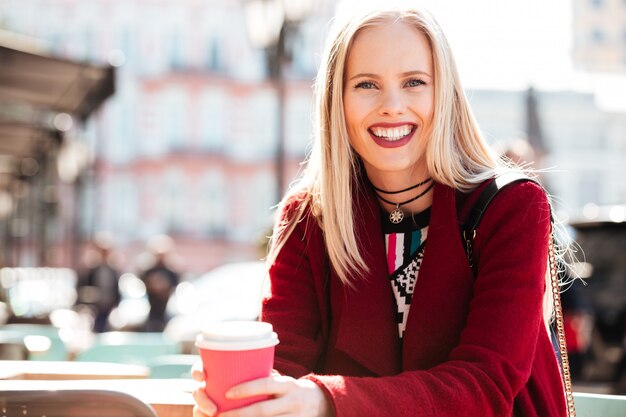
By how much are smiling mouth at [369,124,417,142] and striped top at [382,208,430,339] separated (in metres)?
0.18

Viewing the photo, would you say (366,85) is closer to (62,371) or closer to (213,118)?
(62,371)

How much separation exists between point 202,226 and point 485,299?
41.2 metres

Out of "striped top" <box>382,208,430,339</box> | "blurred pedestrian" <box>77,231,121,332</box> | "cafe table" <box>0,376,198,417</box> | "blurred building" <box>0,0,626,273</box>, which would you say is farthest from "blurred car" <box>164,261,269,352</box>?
"blurred building" <box>0,0,626,273</box>

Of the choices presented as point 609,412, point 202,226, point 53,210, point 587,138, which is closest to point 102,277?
point 53,210

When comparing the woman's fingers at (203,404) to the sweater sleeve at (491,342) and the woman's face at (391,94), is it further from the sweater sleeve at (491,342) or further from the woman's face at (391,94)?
the woman's face at (391,94)

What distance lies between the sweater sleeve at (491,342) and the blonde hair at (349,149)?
17 centimetres

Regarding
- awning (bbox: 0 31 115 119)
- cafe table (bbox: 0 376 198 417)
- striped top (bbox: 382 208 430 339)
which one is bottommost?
cafe table (bbox: 0 376 198 417)

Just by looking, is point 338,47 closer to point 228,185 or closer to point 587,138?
point 228,185

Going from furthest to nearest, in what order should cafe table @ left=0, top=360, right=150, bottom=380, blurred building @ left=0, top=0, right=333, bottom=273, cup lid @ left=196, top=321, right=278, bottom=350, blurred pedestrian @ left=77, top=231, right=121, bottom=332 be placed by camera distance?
blurred building @ left=0, top=0, right=333, bottom=273 → blurred pedestrian @ left=77, top=231, right=121, bottom=332 → cafe table @ left=0, top=360, right=150, bottom=380 → cup lid @ left=196, top=321, right=278, bottom=350

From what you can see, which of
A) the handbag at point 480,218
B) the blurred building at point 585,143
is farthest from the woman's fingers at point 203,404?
the blurred building at point 585,143

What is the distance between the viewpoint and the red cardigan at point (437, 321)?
1.59 metres

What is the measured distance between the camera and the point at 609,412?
7.38 ft

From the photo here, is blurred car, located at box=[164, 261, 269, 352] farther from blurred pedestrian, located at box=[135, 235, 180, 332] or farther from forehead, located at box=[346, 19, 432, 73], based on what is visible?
forehead, located at box=[346, 19, 432, 73]

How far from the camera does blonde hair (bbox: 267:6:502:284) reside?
196 centimetres
